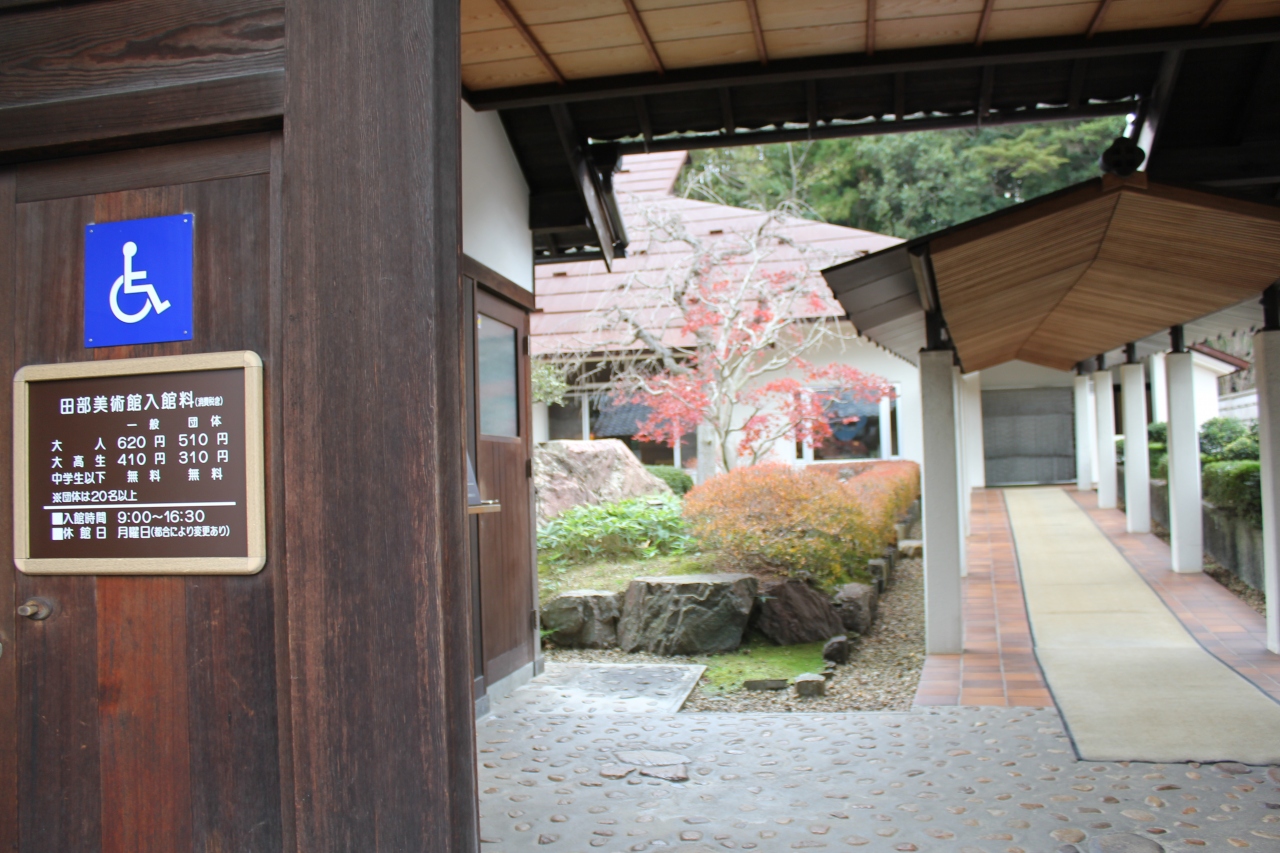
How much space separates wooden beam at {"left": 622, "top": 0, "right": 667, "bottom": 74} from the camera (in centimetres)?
462

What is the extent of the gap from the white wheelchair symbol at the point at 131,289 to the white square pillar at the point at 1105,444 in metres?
14.7

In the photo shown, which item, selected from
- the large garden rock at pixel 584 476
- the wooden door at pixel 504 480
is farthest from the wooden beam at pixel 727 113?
the large garden rock at pixel 584 476

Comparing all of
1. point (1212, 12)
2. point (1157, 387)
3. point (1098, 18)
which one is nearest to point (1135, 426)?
point (1212, 12)

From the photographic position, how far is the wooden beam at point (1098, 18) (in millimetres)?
4762

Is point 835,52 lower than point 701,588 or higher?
higher

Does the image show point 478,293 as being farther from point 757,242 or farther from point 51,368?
point 757,242

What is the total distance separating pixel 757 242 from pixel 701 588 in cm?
736

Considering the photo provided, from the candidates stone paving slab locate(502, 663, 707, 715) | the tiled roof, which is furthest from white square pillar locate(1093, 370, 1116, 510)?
stone paving slab locate(502, 663, 707, 715)

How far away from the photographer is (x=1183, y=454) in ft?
31.7

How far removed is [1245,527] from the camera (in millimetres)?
9250

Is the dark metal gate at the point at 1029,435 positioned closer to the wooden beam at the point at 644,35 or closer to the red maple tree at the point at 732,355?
the red maple tree at the point at 732,355

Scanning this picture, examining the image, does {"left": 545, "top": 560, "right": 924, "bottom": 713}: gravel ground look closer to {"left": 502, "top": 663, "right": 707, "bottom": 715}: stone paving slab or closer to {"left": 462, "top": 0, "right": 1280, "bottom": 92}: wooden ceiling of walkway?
{"left": 502, "top": 663, "right": 707, "bottom": 715}: stone paving slab

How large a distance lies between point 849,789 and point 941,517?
10.5 ft

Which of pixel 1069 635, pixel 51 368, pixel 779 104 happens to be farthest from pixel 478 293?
pixel 1069 635
